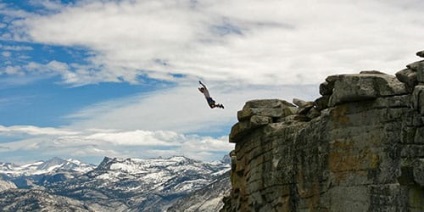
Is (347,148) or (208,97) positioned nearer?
(347,148)

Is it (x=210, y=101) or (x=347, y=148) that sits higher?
(x=210, y=101)

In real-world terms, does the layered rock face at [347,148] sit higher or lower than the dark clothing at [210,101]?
lower

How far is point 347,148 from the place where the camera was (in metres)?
47.8

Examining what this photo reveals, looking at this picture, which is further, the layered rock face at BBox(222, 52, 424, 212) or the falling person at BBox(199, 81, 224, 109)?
the falling person at BBox(199, 81, 224, 109)

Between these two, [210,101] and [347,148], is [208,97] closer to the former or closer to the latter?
[210,101]

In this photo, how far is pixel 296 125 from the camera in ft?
186

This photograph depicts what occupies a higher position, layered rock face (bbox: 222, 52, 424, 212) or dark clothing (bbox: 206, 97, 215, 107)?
dark clothing (bbox: 206, 97, 215, 107)

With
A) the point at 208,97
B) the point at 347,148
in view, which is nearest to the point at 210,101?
the point at 208,97

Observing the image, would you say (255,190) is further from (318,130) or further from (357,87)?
(357,87)

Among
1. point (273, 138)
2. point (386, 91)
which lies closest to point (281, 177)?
point (273, 138)

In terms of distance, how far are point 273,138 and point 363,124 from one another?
14.4 metres

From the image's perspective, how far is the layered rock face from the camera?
41750 millimetres

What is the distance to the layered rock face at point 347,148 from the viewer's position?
137 ft

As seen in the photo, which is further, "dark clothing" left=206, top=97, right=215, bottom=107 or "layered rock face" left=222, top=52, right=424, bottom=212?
"dark clothing" left=206, top=97, right=215, bottom=107
